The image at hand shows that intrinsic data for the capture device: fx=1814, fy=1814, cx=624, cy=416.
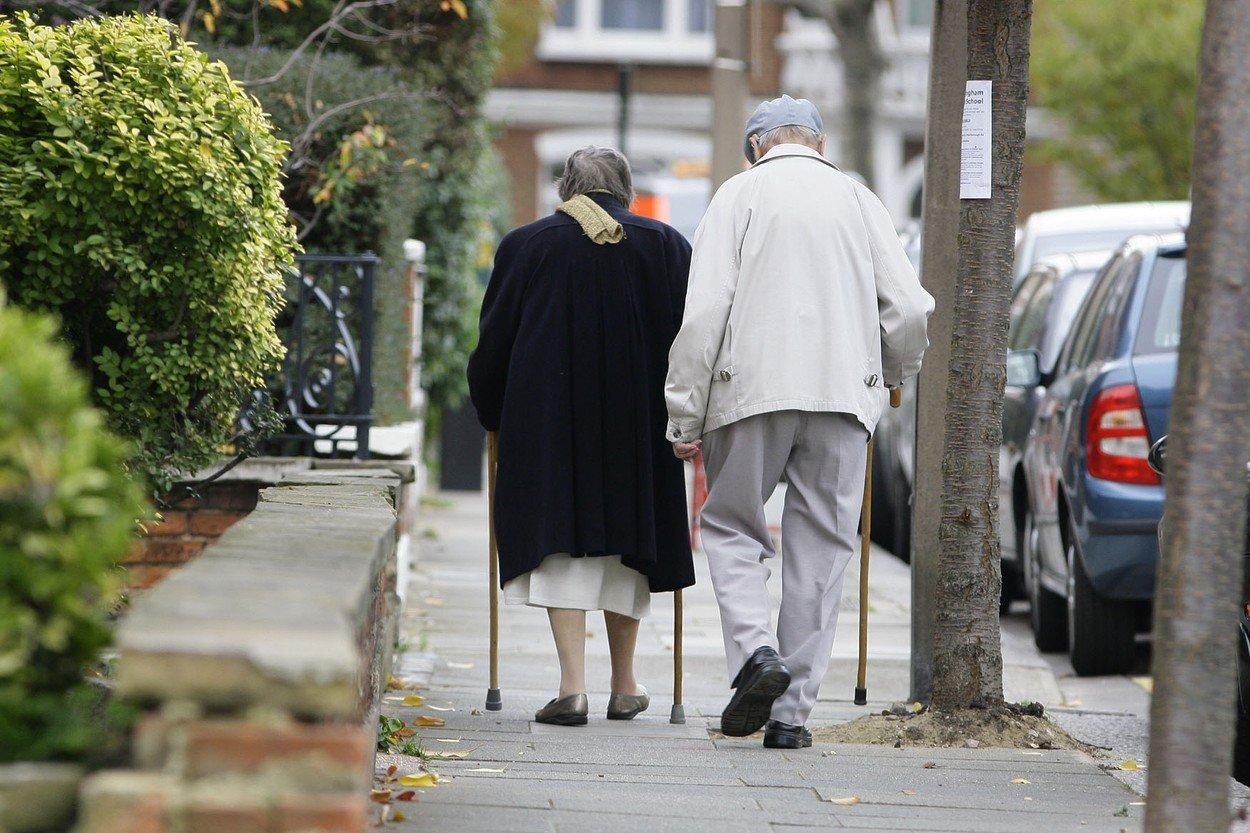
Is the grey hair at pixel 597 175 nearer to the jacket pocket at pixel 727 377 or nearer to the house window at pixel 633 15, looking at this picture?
the jacket pocket at pixel 727 377

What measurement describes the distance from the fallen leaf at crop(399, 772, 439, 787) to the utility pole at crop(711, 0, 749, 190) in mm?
7858

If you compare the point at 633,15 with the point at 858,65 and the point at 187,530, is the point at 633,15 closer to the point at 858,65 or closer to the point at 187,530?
the point at 858,65

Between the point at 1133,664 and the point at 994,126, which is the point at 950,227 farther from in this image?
the point at 1133,664

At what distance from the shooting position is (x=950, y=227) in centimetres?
579

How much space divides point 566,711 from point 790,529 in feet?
2.90

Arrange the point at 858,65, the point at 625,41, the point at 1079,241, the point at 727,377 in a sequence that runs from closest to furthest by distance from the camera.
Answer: the point at 727,377 < the point at 1079,241 < the point at 858,65 < the point at 625,41

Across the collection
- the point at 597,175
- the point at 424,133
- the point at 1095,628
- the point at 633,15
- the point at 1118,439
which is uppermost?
the point at 633,15

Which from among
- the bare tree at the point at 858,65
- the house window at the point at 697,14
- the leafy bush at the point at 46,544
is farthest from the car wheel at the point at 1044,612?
the house window at the point at 697,14

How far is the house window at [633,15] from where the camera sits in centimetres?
3034

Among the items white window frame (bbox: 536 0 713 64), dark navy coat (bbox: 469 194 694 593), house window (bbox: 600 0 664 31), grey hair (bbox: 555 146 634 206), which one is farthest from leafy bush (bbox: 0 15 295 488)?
house window (bbox: 600 0 664 31)

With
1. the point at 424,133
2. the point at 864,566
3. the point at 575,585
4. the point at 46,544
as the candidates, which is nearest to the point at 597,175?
the point at 575,585

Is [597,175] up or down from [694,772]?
up

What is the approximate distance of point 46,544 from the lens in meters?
2.62

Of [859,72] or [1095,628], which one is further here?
[859,72]
